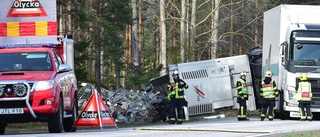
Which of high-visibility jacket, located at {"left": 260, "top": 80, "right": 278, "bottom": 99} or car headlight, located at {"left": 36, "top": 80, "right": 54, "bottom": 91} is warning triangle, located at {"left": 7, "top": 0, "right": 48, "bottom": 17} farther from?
high-visibility jacket, located at {"left": 260, "top": 80, "right": 278, "bottom": 99}

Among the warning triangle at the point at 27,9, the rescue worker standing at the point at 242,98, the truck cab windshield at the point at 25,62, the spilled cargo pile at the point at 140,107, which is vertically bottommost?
the spilled cargo pile at the point at 140,107

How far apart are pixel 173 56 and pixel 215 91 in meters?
13.2

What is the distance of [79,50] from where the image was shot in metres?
31.4

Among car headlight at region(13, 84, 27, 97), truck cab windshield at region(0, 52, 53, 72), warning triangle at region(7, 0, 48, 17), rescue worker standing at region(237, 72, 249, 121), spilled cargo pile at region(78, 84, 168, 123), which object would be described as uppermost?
warning triangle at region(7, 0, 48, 17)

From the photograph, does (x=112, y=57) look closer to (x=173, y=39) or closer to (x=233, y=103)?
(x=173, y=39)

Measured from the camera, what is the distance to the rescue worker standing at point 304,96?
84.9 feet

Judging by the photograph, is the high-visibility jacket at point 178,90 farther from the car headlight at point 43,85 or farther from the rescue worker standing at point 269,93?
the car headlight at point 43,85

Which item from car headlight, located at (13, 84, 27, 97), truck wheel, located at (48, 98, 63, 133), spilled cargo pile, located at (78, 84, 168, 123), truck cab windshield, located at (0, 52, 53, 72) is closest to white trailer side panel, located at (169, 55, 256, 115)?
spilled cargo pile, located at (78, 84, 168, 123)

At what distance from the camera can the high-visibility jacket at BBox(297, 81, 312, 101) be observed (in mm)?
25906

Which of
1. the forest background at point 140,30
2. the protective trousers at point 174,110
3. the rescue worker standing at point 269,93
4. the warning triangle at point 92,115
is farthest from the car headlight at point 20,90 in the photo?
the forest background at point 140,30

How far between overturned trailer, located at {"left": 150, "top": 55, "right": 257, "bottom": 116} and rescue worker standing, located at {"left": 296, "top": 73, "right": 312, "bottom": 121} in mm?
6568

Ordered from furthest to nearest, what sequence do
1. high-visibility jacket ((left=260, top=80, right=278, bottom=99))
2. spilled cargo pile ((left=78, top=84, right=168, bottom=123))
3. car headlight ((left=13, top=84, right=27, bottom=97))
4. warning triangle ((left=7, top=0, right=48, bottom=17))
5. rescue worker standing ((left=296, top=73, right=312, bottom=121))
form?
spilled cargo pile ((left=78, top=84, right=168, bottom=123)), high-visibility jacket ((left=260, top=80, right=278, bottom=99)), rescue worker standing ((left=296, top=73, right=312, bottom=121)), warning triangle ((left=7, top=0, right=48, bottom=17)), car headlight ((left=13, top=84, right=27, bottom=97))

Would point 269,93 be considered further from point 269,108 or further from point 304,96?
point 304,96

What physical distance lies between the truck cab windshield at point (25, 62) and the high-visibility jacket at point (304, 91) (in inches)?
420
